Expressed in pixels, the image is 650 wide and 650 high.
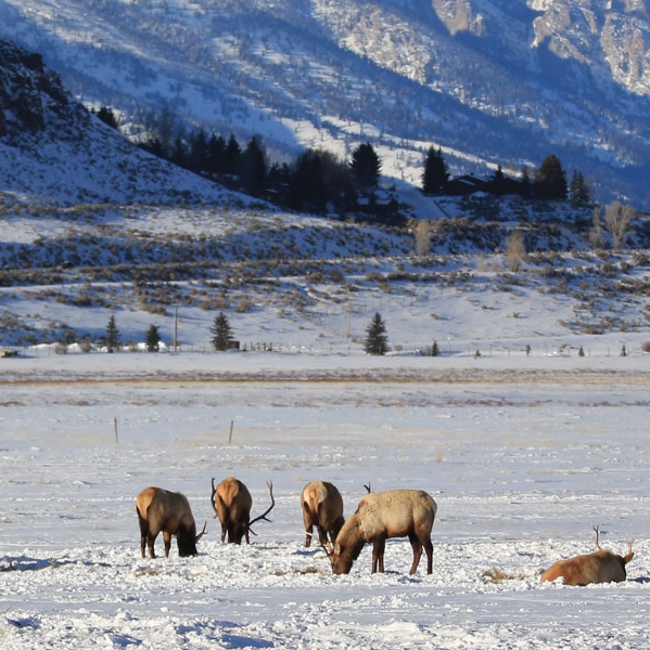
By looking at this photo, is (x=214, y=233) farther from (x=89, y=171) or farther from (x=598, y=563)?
(x=598, y=563)

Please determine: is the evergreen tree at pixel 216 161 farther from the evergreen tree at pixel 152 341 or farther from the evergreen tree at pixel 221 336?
the evergreen tree at pixel 152 341

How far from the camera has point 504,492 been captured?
1808cm

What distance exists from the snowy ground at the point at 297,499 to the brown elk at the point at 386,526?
26 centimetres

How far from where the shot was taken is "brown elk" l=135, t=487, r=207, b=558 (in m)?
12.5

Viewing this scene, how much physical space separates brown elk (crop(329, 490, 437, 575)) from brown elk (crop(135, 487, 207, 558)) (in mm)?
2206

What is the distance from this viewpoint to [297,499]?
17.0 meters

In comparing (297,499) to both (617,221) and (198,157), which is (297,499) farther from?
(198,157)

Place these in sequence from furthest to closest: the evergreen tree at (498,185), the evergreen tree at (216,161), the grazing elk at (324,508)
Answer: the evergreen tree at (498,185)
the evergreen tree at (216,161)
the grazing elk at (324,508)

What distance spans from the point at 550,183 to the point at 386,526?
368 feet

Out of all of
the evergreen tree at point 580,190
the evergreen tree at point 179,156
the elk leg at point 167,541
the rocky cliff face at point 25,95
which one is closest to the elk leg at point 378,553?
the elk leg at point 167,541

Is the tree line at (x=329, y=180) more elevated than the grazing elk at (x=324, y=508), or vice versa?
the tree line at (x=329, y=180)

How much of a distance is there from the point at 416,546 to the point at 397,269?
231 feet

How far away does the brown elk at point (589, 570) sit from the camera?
10484 mm

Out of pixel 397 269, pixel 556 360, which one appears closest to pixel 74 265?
pixel 397 269
